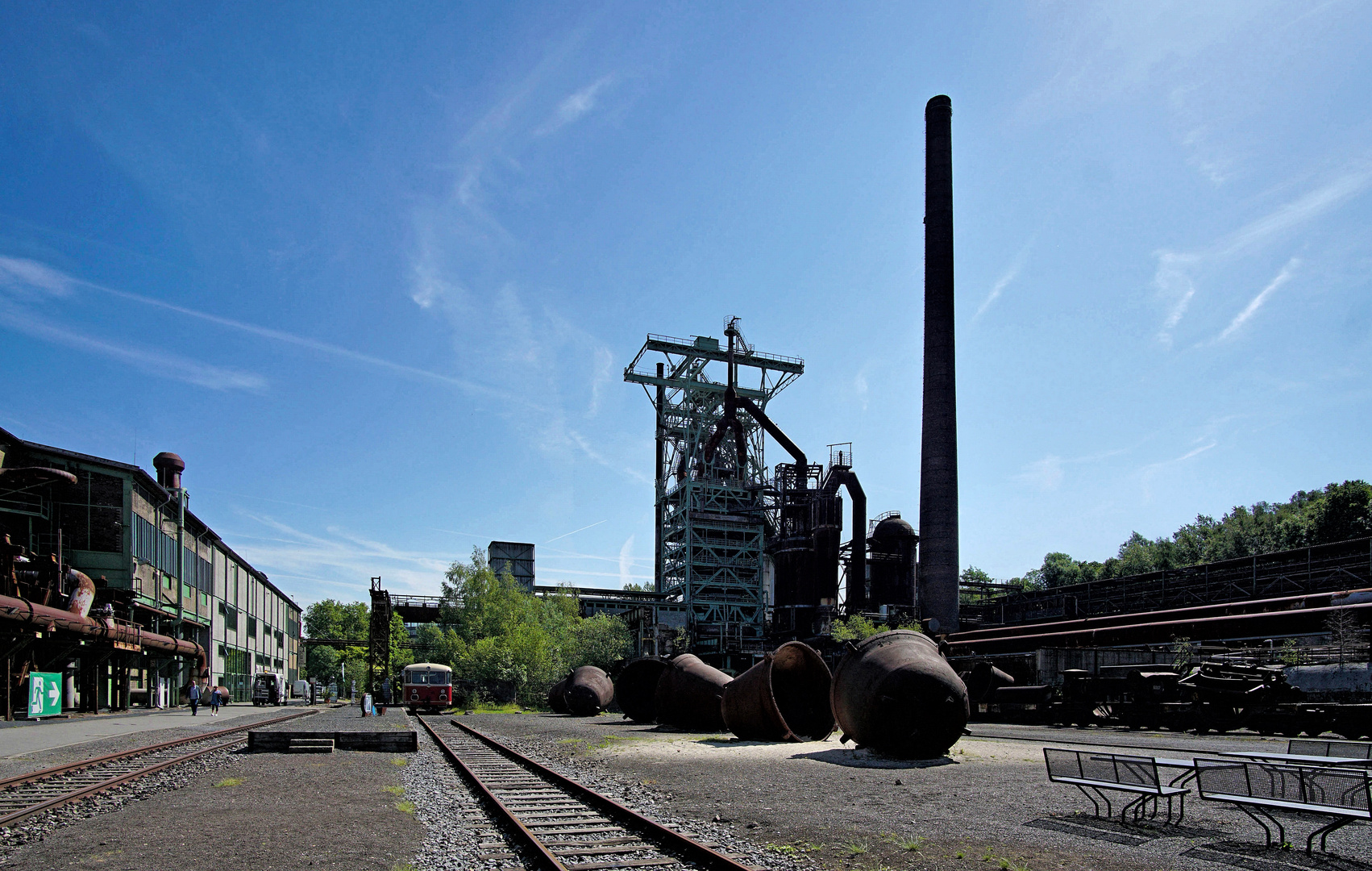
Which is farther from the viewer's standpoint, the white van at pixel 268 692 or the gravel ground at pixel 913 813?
the white van at pixel 268 692

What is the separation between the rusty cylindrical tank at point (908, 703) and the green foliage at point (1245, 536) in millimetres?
43506

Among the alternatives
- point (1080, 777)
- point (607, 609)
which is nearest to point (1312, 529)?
point (607, 609)

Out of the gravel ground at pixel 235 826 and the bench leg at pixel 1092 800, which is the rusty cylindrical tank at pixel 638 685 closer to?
the gravel ground at pixel 235 826

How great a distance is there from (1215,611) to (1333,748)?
22454 mm

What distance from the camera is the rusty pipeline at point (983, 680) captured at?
33156 millimetres

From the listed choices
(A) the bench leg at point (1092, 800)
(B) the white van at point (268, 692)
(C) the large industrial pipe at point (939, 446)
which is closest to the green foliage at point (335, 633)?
(B) the white van at point (268, 692)

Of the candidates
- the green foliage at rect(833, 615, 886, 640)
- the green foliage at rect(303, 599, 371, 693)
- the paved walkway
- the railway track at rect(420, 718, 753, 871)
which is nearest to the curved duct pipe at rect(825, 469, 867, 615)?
the green foliage at rect(833, 615, 886, 640)

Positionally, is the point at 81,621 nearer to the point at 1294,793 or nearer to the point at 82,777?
the point at 82,777

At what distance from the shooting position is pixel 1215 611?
30203 millimetres

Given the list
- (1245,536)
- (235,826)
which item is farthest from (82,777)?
(1245,536)

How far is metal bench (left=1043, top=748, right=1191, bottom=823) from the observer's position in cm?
914

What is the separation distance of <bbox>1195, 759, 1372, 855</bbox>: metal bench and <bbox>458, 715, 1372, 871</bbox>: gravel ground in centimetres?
27

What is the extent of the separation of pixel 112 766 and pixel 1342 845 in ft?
58.8

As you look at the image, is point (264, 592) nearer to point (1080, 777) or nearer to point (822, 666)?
point (822, 666)
